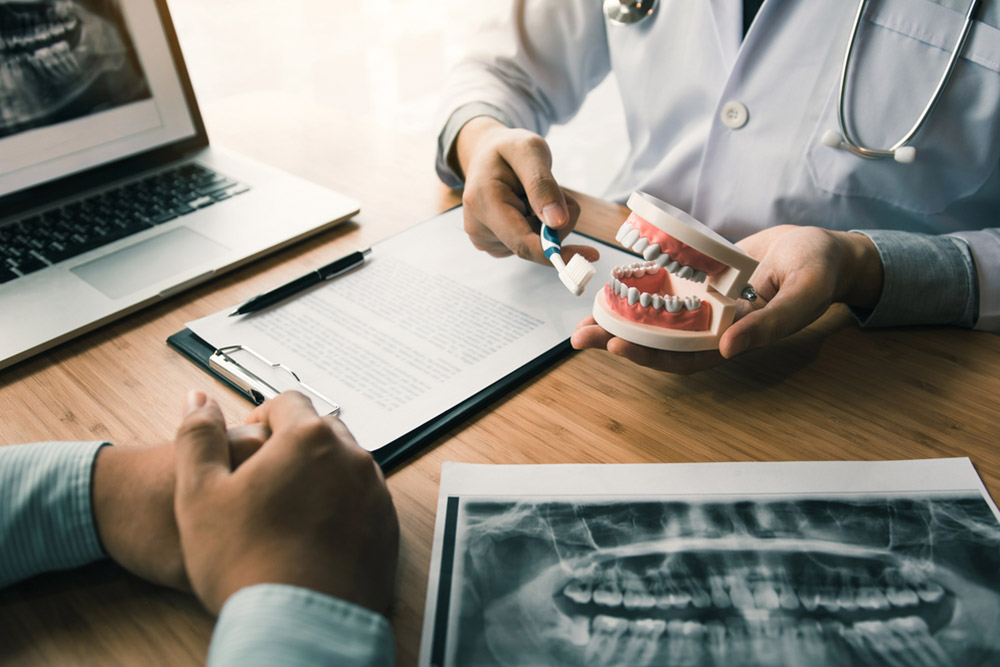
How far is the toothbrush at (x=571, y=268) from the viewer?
0.63 metres

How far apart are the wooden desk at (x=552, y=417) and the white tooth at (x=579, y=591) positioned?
99 mm

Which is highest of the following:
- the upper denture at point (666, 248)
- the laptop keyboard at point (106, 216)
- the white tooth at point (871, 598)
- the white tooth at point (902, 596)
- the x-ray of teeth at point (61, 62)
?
the x-ray of teeth at point (61, 62)

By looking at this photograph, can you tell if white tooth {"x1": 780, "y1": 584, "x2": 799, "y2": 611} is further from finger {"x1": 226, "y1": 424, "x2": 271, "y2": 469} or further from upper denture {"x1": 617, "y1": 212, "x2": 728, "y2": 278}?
finger {"x1": 226, "y1": 424, "x2": 271, "y2": 469}

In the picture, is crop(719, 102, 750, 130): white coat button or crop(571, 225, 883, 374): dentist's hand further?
crop(719, 102, 750, 130): white coat button

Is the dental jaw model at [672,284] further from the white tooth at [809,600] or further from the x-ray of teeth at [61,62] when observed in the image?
the x-ray of teeth at [61,62]

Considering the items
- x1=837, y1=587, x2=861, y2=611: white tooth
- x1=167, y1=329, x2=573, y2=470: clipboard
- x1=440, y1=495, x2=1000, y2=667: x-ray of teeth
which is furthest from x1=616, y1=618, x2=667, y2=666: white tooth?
x1=167, y1=329, x2=573, y2=470: clipboard

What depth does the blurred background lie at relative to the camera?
2.56 meters

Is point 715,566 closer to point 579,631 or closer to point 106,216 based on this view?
point 579,631

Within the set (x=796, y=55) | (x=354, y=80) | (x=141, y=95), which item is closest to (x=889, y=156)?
(x=796, y=55)

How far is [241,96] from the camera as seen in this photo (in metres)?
1.32

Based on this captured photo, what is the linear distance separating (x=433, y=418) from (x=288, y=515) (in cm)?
18

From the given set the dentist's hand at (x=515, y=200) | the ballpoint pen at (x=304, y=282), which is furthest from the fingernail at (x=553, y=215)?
the ballpoint pen at (x=304, y=282)

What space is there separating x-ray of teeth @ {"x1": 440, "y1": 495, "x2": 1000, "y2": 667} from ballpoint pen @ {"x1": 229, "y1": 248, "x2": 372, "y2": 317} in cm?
34

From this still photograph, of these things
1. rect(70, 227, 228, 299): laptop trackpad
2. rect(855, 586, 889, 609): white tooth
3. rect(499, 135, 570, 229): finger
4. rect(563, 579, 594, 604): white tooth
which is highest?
rect(499, 135, 570, 229): finger
